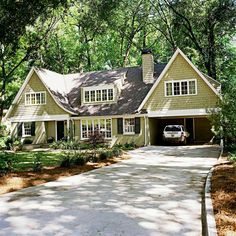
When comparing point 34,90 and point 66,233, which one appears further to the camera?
point 34,90

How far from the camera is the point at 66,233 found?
5.48 metres

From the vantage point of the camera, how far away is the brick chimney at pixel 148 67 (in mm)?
29359

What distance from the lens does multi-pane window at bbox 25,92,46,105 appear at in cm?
3002

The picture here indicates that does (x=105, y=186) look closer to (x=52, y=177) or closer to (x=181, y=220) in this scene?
(x=52, y=177)

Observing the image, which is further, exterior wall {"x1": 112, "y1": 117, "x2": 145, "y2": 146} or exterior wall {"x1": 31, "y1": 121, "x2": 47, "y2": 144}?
exterior wall {"x1": 31, "y1": 121, "x2": 47, "y2": 144}

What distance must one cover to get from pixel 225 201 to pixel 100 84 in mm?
23764

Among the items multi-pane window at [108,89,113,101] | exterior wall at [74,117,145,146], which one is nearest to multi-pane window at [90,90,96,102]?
multi-pane window at [108,89,113,101]

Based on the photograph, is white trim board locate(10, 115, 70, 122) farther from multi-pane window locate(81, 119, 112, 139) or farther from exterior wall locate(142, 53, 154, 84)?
exterior wall locate(142, 53, 154, 84)

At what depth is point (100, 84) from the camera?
29.8 meters

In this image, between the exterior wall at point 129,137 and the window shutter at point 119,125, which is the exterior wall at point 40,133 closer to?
the exterior wall at point 129,137

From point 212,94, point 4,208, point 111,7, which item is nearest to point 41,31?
point 111,7

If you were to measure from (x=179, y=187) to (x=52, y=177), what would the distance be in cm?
454

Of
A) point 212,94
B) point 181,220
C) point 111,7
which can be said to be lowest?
point 181,220

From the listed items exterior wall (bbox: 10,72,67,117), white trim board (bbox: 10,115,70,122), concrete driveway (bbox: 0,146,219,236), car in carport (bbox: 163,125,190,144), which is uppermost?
exterior wall (bbox: 10,72,67,117)
